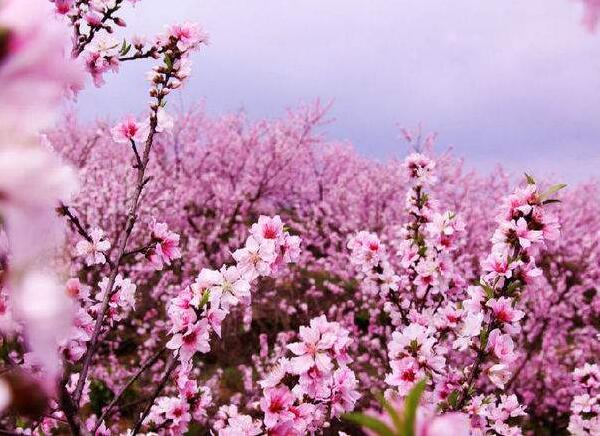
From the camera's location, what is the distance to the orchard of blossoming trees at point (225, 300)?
0.48 m

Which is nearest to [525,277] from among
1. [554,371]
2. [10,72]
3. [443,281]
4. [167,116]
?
[443,281]

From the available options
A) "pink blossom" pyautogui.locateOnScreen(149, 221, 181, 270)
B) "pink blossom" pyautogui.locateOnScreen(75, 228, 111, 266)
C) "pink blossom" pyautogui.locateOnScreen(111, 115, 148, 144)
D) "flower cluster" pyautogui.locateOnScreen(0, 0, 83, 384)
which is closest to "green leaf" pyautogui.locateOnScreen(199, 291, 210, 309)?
"pink blossom" pyautogui.locateOnScreen(149, 221, 181, 270)

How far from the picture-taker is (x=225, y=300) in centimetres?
268

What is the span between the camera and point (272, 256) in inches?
111

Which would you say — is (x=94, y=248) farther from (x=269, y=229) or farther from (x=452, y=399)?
(x=452, y=399)

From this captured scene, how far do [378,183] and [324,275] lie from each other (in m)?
5.45

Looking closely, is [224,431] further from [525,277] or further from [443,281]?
[443,281]

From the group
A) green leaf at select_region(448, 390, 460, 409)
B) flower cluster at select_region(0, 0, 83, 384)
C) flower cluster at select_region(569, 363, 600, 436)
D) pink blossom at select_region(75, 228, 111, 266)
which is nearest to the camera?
flower cluster at select_region(0, 0, 83, 384)

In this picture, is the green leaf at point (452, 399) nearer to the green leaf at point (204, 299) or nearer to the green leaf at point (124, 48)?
the green leaf at point (204, 299)

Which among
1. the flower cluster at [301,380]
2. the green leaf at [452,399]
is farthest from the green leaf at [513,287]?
the flower cluster at [301,380]

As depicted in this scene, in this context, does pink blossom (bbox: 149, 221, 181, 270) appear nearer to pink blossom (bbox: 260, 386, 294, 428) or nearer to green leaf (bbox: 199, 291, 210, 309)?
green leaf (bbox: 199, 291, 210, 309)

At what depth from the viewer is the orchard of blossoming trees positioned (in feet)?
1.59

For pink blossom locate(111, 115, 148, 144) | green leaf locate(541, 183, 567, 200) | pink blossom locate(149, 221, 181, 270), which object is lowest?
green leaf locate(541, 183, 567, 200)

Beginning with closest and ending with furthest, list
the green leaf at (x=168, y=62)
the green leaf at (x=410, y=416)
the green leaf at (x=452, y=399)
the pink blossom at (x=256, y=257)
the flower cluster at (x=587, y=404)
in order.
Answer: the green leaf at (x=410, y=416) < the pink blossom at (x=256, y=257) < the green leaf at (x=452, y=399) < the green leaf at (x=168, y=62) < the flower cluster at (x=587, y=404)
